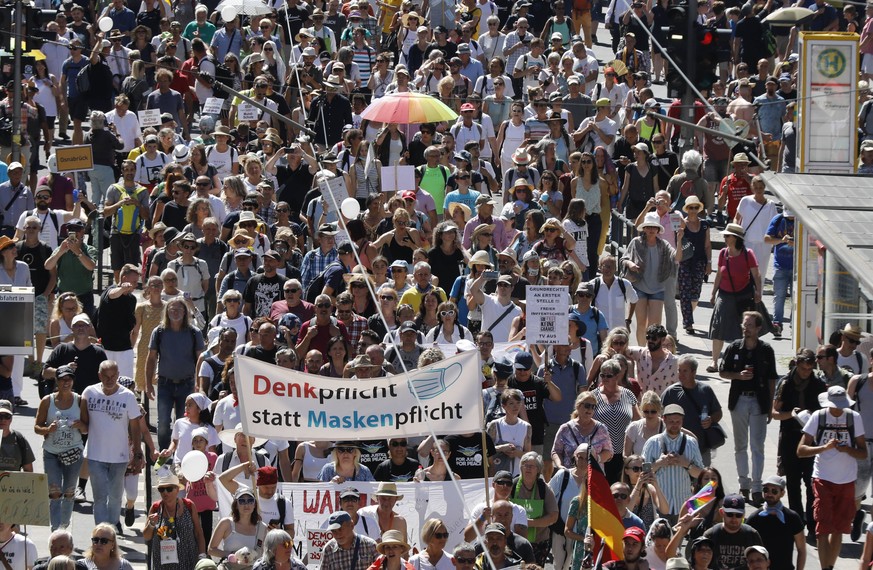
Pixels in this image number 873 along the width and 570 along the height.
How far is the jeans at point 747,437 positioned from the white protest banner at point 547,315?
1615 mm

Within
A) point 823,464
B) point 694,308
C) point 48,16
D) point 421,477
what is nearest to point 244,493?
point 421,477

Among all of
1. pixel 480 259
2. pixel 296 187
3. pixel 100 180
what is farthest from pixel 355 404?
pixel 100 180

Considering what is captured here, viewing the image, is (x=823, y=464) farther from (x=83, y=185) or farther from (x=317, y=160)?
(x=83, y=185)

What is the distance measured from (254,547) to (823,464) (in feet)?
15.1

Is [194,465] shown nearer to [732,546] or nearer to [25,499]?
[25,499]

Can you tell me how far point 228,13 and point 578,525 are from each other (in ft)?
53.8

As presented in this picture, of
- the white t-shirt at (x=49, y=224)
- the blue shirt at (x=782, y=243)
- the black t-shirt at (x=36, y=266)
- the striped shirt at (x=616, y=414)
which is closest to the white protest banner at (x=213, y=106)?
the white t-shirt at (x=49, y=224)

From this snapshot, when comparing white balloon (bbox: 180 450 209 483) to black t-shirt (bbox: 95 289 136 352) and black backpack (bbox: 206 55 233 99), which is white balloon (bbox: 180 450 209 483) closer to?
black t-shirt (bbox: 95 289 136 352)

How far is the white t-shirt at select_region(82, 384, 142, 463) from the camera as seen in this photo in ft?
54.5

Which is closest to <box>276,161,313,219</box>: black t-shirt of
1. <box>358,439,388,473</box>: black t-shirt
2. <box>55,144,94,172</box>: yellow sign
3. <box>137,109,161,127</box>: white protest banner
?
<box>55,144,94,172</box>: yellow sign

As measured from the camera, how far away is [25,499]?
14727 mm

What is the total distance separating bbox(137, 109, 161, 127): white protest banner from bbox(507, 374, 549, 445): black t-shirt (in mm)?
10915

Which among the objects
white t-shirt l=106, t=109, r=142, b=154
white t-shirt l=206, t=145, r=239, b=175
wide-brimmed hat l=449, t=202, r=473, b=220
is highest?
white t-shirt l=106, t=109, r=142, b=154

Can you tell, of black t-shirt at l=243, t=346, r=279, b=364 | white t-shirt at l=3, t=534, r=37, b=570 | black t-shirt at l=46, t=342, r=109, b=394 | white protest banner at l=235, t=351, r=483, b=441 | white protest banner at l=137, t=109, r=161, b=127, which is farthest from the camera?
white protest banner at l=137, t=109, r=161, b=127
